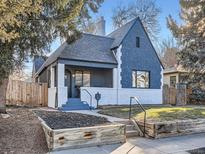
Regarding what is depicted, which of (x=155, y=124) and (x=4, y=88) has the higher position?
(x=4, y=88)

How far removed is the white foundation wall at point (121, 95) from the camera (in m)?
16.2

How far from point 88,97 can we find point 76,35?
4597mm

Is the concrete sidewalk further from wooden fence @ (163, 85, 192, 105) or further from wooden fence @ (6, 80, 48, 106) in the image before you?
wooden fence @ (163, 85, 192, 105)

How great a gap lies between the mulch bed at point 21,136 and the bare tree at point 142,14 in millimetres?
25239

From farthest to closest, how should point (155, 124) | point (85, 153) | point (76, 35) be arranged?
point (76, 35), point (155, 124), point (85, 153)

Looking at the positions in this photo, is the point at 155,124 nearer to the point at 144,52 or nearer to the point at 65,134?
the point at 65,134

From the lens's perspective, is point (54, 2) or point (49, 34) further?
point (49, 34)

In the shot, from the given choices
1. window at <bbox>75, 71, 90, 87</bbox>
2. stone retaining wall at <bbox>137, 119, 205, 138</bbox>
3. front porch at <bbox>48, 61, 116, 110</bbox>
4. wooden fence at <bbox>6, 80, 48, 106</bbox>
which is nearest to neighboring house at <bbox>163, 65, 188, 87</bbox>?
front porch at <bbox>48, 61, 116, 110</bbox>

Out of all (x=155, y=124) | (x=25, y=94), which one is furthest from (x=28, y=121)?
(x=25, y=94)

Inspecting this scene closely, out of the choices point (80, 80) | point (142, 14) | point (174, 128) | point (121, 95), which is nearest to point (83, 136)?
point (174, 128)

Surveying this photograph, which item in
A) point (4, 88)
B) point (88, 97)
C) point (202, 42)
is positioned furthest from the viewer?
point (202, 42)

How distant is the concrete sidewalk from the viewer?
6.80 meters

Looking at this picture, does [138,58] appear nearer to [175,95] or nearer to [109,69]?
[109,69]

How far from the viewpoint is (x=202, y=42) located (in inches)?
680
